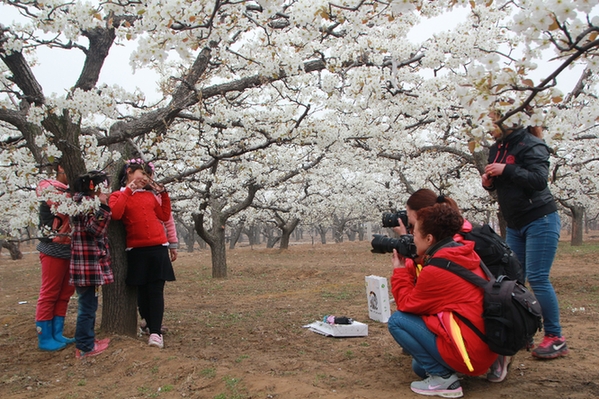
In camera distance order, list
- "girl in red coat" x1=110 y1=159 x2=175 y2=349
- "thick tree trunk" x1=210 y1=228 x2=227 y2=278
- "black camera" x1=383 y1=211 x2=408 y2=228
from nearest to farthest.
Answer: "black camera" x1=383 y1=211 x2=408 y2=228 < "girl in red coat" x1=110 y1=159 x2=175 y2=349 < "thick tree trunk" x1=210 y1=228 x2=227 y2=278

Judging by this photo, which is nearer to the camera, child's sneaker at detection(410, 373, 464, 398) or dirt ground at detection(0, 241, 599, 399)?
child's sneaker at detection(410, 373, 464, 398)

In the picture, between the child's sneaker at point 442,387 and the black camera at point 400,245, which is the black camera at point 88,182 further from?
the child's sneaker at point 442,387

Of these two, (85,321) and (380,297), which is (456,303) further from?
(85,321)

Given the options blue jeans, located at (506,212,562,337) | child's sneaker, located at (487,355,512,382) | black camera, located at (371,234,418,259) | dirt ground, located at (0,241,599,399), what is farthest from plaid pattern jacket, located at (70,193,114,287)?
blue jeans, located at (506,212,562,337)

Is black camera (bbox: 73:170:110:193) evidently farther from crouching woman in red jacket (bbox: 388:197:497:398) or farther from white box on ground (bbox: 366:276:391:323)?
white box on ground (bbox: 366:276:391:323)

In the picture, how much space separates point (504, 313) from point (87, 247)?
121 inches

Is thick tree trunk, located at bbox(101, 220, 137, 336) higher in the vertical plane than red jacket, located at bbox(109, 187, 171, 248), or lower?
lower

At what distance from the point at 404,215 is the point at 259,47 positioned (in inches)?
95.1

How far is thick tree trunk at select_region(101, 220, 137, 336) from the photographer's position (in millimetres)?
4008

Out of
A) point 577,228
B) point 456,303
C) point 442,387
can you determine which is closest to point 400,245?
point 456,303

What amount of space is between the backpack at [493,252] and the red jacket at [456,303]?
246 millimetres

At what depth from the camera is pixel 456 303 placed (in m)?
2.44

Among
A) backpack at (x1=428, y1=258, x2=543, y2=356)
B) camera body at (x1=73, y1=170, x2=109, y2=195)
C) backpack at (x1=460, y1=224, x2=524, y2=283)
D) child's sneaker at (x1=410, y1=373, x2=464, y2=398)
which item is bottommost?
child's sneaker at (x1=410, y1=373, x2=464, y2=398)

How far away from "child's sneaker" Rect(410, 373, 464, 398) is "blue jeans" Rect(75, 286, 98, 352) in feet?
8.35
